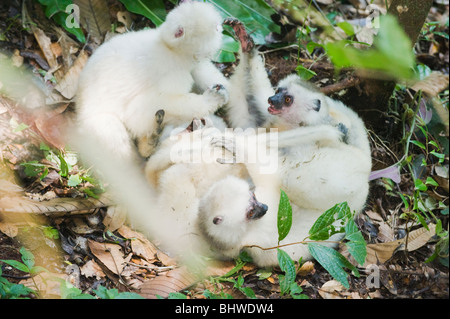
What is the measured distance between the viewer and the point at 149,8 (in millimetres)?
4184

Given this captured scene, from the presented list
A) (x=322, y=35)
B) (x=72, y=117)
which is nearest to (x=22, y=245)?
(x=72, y=117)

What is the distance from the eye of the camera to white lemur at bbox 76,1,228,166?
3.62 meters

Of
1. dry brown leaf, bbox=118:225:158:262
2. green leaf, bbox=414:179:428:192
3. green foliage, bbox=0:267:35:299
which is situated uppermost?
green foliage, bbox=0:267:35:299

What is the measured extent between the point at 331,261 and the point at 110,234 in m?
1.62

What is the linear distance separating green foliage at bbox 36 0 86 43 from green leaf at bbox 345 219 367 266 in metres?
2.87

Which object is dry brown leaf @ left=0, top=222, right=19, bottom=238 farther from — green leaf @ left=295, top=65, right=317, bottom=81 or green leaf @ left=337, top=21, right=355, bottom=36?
green leaf @ left=337, top=21, right=355, bottom=36

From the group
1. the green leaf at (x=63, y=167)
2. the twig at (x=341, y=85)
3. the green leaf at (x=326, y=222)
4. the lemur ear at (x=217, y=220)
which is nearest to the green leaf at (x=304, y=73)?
the twig at (x=341, y=85)

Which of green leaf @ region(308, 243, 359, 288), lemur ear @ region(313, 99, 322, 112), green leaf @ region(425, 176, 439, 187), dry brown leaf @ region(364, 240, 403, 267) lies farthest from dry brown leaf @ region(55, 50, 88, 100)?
green leaf @ region(425, 176, 439, 187)

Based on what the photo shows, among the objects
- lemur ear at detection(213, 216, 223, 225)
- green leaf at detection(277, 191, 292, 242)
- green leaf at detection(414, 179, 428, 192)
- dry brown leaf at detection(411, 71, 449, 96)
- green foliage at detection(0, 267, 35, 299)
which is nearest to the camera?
green foliage at detection(0, 267, 35, 299)

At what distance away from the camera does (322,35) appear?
4738 mm

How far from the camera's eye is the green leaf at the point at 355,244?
10.3ft

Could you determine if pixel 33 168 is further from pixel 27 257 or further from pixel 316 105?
pixel 316 105
